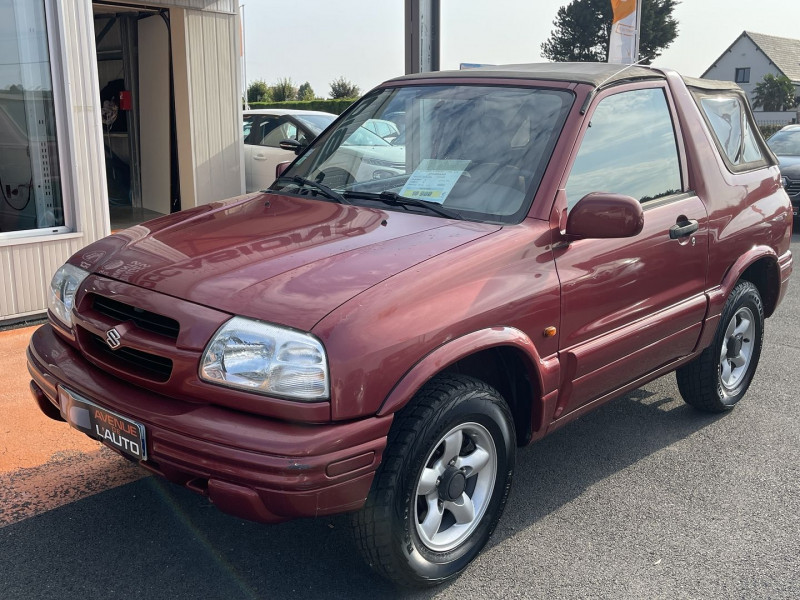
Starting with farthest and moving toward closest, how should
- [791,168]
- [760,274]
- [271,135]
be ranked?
1. [791,168]
2. [271,135]
3. [760,274]

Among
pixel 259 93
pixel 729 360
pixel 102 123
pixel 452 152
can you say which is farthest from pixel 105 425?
pixel 259 93

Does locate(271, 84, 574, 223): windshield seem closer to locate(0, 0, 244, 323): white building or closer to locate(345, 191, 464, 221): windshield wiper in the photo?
locate(345, 191, 464, 221): windshield wiper

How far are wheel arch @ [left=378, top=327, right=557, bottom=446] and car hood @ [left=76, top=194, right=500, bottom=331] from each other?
33 cm

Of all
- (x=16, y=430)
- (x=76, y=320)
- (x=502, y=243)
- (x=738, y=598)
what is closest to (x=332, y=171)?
(x=502, y=243)

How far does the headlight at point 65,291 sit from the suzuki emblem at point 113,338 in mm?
353

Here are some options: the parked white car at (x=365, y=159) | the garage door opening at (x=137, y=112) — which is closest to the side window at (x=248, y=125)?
the garage door opening at (x=137, y=112)

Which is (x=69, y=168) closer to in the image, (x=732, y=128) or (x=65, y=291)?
(x=65, y=291)

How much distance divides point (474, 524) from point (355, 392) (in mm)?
Result: 926

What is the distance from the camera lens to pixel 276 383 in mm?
2410

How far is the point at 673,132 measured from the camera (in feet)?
13.1

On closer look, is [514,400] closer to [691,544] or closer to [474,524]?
[474,524]

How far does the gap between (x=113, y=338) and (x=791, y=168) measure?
12.5m

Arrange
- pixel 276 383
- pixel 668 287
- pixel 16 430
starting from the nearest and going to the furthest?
pixel 276 383
pixel 668 287
pixel 16 430

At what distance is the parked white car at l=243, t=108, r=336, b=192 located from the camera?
1163 cm
